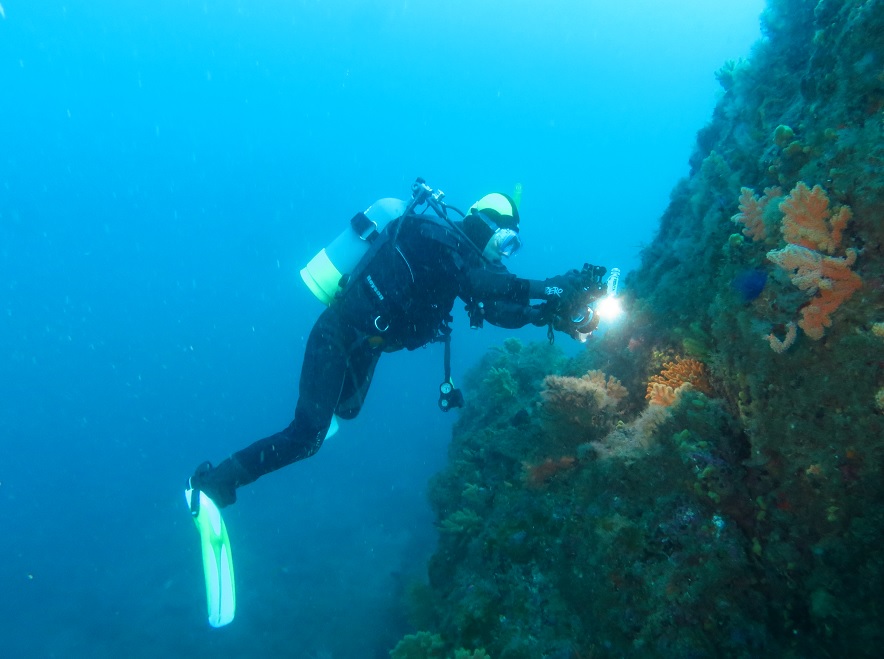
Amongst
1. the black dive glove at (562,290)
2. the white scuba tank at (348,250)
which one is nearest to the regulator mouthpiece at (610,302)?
the black dive glove at (562,290)

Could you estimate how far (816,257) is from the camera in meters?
2.46

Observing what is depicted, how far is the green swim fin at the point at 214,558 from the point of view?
18.0ft

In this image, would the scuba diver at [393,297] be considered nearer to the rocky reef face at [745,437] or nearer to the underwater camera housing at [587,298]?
the underwater camera housing at [587,298]

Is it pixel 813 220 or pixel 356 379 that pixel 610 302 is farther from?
pixel 356 379

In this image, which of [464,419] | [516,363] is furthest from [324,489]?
[516,363]

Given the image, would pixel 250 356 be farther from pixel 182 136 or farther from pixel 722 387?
pixel 182 136

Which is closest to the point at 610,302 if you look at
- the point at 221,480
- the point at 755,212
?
the point at 755,212

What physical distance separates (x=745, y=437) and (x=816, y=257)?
124cm

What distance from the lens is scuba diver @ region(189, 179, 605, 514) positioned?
15.1 feet

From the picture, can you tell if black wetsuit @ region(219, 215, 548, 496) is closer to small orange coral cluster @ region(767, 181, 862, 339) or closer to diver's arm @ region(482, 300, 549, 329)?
diver's arm @ region(482, 300, 549, 329)

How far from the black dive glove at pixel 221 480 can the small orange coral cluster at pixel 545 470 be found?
3.49 metres

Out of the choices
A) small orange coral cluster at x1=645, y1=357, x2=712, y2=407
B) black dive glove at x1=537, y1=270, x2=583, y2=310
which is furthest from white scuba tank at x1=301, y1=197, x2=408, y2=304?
small orange coral cluster at x1=645, y1=357, x2=712, y2=407

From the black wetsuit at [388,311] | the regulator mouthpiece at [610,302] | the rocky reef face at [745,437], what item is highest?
the black wetsuit at [388,311]

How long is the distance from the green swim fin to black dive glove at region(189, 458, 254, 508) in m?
0.12
